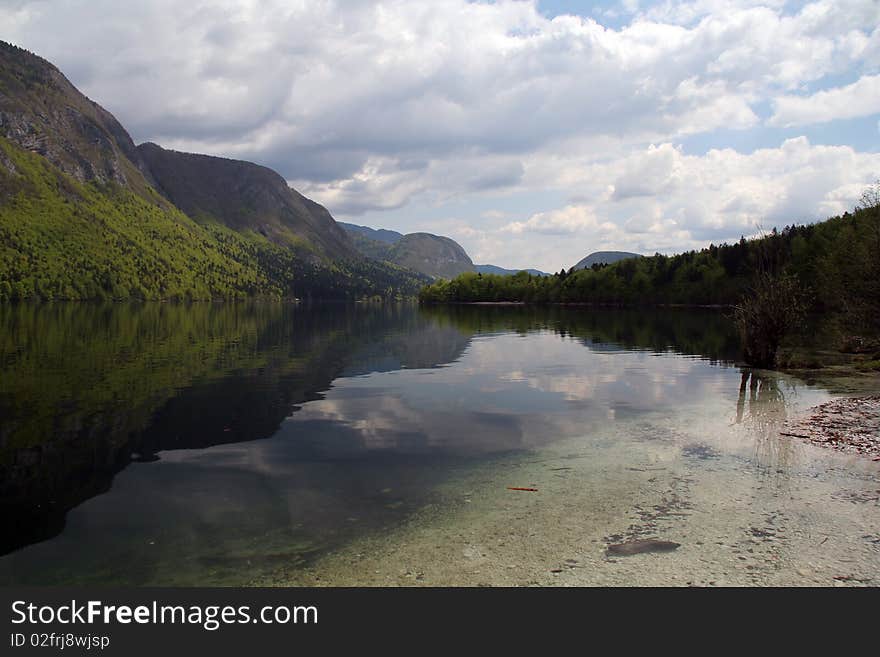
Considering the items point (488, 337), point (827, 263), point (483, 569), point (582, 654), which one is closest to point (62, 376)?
point (483, 569)

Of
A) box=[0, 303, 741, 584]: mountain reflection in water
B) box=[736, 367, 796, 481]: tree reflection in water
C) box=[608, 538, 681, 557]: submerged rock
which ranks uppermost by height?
box=[736, 367, 796, 481]: tree reflection in water

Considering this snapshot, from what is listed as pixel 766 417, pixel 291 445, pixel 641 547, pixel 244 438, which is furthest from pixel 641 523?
pixel 766 417

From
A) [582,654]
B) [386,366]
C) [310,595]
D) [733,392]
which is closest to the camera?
[582,654]

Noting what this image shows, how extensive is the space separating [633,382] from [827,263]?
210 ft

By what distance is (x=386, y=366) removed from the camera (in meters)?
51.9

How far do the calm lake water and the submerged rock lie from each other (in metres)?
4.03

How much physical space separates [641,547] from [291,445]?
1527cm

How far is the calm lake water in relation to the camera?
13.9m

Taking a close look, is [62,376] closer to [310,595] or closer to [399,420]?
[399,420]

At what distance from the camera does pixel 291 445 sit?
23.7 m

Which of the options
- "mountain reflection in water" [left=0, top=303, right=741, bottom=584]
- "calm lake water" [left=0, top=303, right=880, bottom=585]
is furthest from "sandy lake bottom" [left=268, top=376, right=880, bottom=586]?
"mountain reflection in water" [left=0, top=303, right=741, bottom=584]

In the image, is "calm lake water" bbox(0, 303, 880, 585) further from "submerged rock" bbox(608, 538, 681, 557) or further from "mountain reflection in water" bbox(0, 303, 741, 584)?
"submerged rock" bbox(608, 538, 681, 557)

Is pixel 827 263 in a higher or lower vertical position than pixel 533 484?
higher

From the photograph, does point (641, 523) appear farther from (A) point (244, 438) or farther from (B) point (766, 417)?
(B) point (766, 417)
